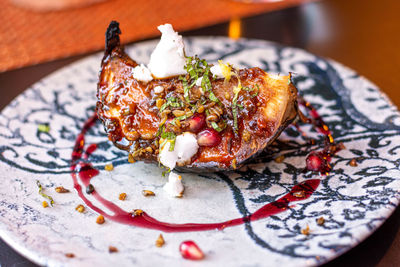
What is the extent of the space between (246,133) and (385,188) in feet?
2.48

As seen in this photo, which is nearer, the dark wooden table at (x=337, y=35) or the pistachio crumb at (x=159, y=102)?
the pistachio crumb at (x=159, y=102)

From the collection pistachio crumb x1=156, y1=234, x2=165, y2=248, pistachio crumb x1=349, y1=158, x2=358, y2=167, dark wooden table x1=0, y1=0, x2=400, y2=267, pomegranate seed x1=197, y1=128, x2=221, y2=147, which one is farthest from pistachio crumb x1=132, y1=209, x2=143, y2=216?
dark wooden table x1=0, y1=0, x2=400, y2=267

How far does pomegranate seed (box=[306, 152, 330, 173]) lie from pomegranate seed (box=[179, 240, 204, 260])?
35.0 inches

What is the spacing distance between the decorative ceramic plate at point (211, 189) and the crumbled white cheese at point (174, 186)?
4 cm

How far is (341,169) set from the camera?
2.77 metres

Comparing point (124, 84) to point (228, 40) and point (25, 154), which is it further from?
point (228, 40)

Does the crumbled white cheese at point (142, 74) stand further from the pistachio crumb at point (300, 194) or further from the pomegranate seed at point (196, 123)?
the pistachio crumb at point (300, 194)

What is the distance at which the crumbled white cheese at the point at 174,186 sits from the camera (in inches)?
105

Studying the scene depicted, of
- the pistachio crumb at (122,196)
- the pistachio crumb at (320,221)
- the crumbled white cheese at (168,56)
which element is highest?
the crumbled white cheese at (168,56)

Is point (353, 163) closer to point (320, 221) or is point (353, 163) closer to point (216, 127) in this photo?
point (320, 221)

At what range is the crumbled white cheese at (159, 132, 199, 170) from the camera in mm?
2637

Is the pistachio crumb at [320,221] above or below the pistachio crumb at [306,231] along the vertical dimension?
above

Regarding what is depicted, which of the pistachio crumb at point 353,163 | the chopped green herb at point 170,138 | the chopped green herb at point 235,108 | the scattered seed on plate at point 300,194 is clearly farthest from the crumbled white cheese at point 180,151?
the pistachio crumb at point 353,163

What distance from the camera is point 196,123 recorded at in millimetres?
2652
